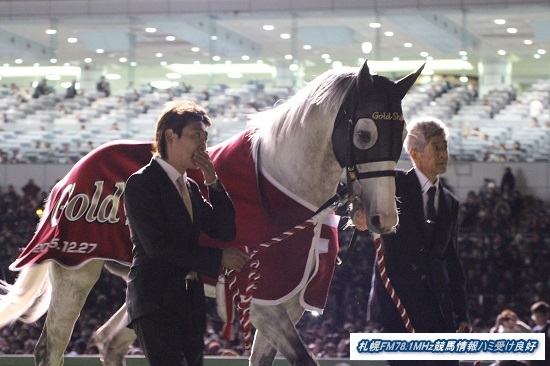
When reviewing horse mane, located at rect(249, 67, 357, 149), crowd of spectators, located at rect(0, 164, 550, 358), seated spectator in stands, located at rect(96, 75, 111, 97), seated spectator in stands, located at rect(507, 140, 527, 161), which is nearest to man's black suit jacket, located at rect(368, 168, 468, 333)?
horse mane, located at rect(249, 67, 357, 149)

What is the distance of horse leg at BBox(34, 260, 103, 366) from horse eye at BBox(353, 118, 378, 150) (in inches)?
69.9

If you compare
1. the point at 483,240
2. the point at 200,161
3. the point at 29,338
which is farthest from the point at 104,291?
the point at 200,161

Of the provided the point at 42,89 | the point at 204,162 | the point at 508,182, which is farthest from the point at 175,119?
the point at 42,89

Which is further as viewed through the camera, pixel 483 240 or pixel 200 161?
pixel 483 240

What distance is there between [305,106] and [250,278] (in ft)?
2.88

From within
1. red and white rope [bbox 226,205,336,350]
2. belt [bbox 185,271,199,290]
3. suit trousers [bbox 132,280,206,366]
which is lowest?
red and white rope [bbox 226,205,336,350]

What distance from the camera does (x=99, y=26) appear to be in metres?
18.5

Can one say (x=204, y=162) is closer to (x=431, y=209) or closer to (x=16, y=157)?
(x=431, y=209)

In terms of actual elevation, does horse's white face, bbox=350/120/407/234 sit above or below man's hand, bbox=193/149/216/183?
below

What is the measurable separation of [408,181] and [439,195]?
0.20m

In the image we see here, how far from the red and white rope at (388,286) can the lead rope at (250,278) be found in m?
0.27

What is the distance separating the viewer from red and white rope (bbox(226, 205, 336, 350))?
417cm

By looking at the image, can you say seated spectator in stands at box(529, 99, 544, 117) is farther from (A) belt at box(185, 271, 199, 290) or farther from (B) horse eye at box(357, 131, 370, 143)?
(A) belt at box(185, 271, 199, 290)

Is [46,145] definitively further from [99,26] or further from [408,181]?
[408,181]
